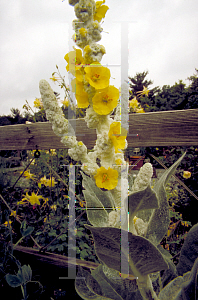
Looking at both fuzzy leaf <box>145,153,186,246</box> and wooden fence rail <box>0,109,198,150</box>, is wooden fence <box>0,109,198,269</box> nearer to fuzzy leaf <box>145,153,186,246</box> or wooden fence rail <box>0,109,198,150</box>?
wooden fence rail <box>0,109,198,150</box>

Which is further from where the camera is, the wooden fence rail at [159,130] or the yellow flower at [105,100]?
the wooden fence rail at [159,130]

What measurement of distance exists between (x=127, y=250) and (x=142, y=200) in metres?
0.06

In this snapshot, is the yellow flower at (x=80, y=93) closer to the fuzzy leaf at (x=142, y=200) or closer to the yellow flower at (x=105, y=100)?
the yellow flower at (x=105, y=100)

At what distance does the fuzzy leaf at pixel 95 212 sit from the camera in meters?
0.28

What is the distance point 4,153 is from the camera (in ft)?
6.34

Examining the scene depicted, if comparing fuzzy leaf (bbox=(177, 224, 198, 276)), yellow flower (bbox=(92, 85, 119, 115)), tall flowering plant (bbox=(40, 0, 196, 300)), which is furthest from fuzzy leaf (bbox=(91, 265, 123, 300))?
yellow flower (bbox=(92, 85, 119, 115))

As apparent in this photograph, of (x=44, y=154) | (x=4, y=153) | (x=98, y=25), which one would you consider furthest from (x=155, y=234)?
(x=4, y=153)

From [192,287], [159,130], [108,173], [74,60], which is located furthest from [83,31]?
[159,130]

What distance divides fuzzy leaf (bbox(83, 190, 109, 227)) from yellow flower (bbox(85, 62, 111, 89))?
0.55ft

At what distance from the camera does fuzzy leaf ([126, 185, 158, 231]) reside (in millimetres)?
175

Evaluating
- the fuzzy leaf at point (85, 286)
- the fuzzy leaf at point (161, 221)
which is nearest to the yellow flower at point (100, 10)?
the fuzzy leaf at point (161, 221)

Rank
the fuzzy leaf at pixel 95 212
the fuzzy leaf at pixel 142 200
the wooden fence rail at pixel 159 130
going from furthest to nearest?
the wooden fence rail at pixel 159 130
the fuzzy leaf at pixel 95 212
the fuzzy leaf at pixel 142 200

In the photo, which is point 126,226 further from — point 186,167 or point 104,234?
point 186,167

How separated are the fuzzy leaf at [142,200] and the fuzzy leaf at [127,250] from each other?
3cm
